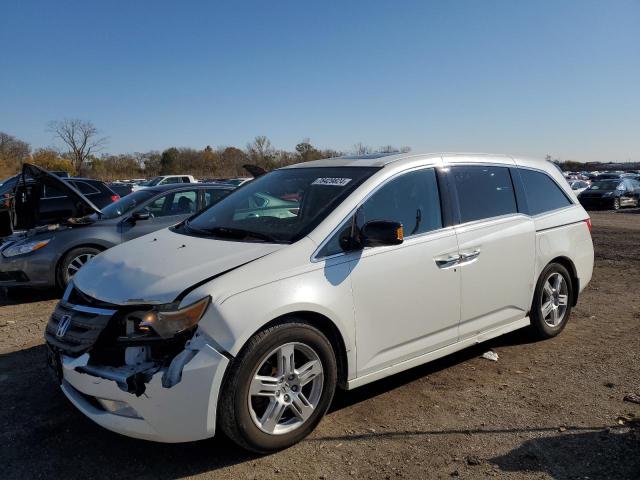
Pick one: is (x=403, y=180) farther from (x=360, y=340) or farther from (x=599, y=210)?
(x=599, y=210)

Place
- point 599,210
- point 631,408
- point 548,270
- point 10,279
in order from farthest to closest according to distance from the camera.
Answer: point 599,210, point 10,279, point 548,270, point 631,408

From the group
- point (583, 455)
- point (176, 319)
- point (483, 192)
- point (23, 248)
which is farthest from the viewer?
point (23, 248)

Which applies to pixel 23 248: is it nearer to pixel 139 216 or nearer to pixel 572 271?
pixel 139 216

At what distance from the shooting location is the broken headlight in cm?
283

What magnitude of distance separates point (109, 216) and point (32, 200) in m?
1.19

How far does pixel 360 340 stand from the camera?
3375 mm

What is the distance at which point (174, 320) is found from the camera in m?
2.84

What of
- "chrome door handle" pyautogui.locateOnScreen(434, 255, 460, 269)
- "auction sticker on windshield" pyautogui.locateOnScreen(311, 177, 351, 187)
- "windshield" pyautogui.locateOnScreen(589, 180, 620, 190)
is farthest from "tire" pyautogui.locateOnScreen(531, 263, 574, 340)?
"windshield" pyautogui.locateOnScreen(589, 180, 620, 190)

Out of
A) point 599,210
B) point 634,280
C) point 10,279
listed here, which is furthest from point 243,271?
point 599,210

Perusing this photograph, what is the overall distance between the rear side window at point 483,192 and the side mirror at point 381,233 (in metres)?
0.99

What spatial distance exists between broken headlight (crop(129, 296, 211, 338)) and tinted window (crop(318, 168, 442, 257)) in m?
1.16

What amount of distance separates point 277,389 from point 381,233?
1.15m

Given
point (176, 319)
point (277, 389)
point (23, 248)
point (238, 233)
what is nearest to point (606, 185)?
point (23, 248)

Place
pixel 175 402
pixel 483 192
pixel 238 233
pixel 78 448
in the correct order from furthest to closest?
pixel 483 192 → pixel 238 233 → pixel 78 448 → pixel 175 402
